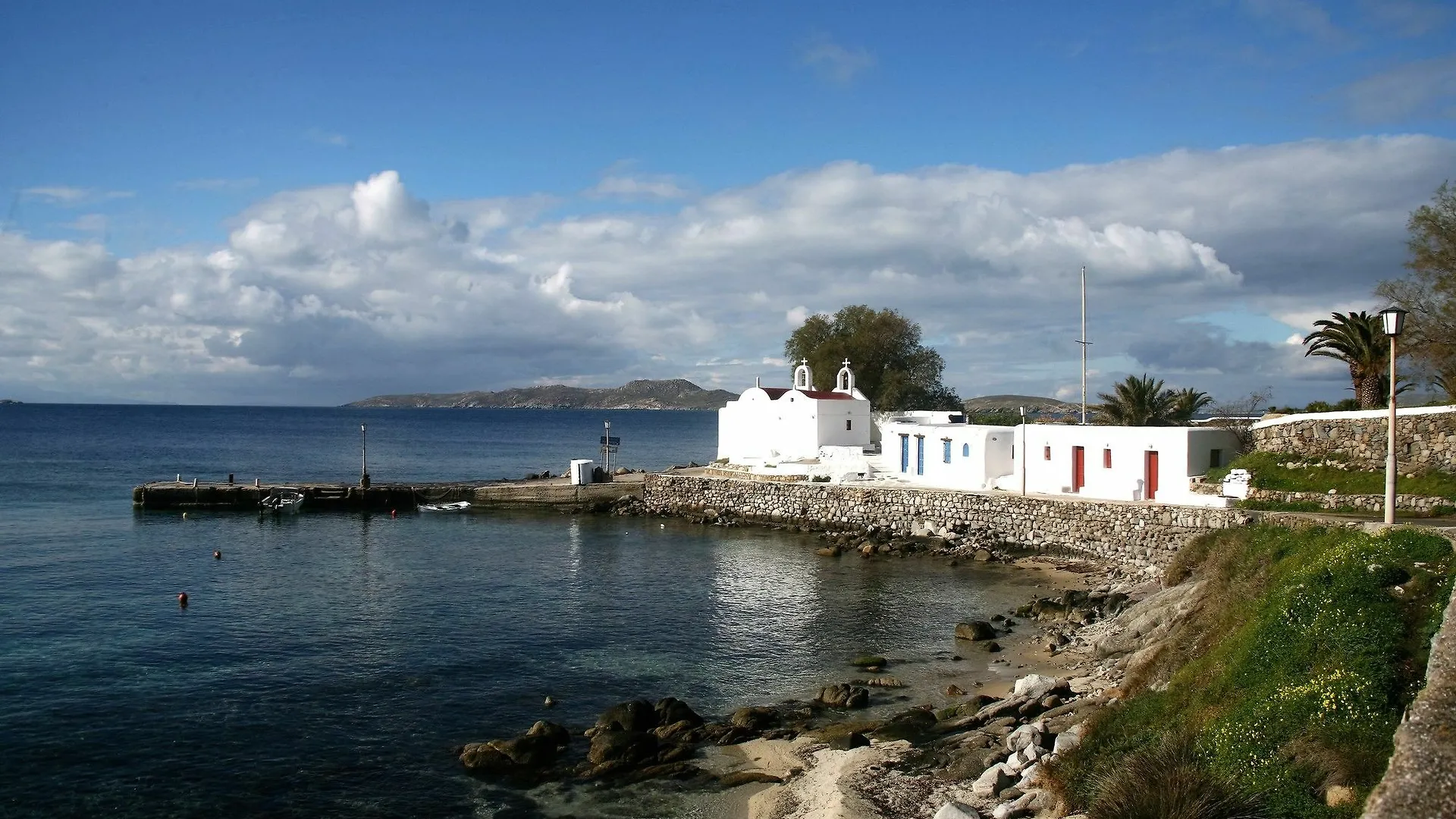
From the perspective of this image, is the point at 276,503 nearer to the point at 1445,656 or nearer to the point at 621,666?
the point at 621,666

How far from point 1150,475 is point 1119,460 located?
4.66 feet

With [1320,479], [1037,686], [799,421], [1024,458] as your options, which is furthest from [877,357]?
[1037,686]

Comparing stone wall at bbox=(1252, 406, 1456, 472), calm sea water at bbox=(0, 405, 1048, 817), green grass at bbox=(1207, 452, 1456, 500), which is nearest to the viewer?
calm sea water at bbox=(0, 405, 1048, 817)

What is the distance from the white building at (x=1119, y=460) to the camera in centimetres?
3597

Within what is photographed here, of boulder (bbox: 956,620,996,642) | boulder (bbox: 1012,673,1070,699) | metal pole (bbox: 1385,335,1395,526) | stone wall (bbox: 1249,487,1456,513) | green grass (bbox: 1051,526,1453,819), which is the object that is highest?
metal pole (bbox: 1385,335,1395,526)

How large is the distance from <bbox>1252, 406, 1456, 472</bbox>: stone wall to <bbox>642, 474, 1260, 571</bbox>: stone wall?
139 inches

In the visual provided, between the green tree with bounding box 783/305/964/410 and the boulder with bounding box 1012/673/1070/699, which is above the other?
the green tree with bounding box 783/305/964/410

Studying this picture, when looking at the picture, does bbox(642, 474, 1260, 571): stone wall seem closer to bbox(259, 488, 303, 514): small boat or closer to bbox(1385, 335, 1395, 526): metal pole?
bbox(1385, 335, 1395, 526): metal pole

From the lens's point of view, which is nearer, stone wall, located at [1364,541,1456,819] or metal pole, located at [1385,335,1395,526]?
stone wall, located at [1364,541,1456,819]

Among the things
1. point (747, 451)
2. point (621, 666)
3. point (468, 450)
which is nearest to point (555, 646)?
point (621, 666)

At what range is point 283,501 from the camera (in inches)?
2165

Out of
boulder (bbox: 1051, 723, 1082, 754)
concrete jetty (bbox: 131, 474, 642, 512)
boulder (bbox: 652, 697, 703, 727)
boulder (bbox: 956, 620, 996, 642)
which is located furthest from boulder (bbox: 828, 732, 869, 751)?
concrete jetty (bbox: 131, 474, 642, 512)

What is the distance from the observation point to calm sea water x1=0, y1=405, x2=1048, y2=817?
16688 millimetres

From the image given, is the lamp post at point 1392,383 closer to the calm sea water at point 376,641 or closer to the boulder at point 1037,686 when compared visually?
the boulder at point 1037,686
